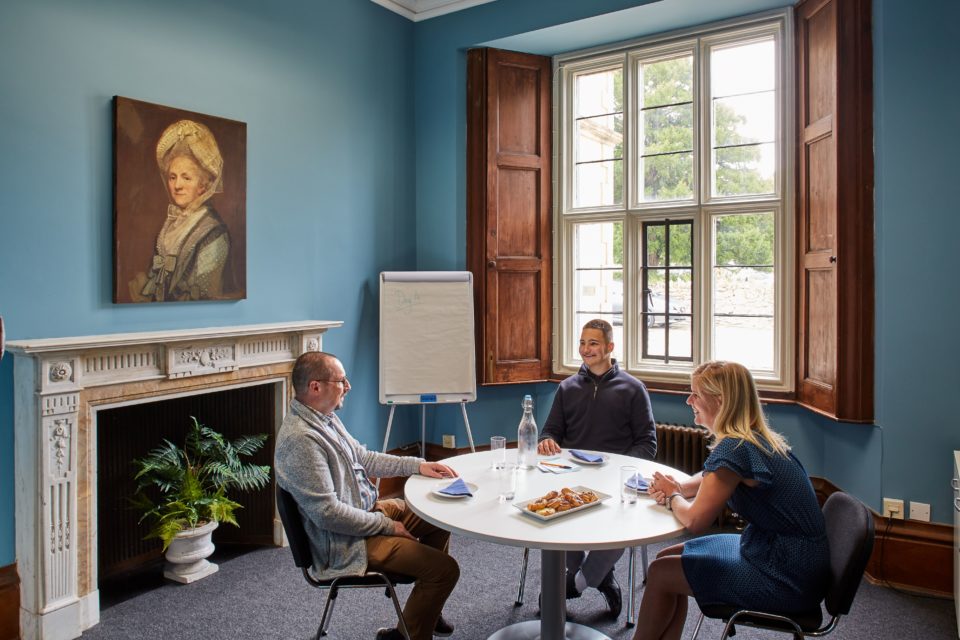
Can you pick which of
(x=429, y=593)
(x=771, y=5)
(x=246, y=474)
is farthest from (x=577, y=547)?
(x=771, y=5)

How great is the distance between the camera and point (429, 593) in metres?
2.22

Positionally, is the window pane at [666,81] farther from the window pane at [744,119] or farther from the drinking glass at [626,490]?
the drinking glass at [626,490]

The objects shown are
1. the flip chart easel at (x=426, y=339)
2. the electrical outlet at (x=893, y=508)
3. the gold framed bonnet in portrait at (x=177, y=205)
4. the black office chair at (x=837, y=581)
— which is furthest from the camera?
the flip chart easel at (x=426, y=339)

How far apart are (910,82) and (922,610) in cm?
233

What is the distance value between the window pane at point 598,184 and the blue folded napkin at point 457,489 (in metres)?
2.69

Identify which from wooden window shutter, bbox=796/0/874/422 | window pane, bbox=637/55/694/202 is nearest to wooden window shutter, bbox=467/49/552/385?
window pane, bbox=637/55/694/202

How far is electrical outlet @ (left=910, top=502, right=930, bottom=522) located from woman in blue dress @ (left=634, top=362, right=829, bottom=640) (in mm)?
1543

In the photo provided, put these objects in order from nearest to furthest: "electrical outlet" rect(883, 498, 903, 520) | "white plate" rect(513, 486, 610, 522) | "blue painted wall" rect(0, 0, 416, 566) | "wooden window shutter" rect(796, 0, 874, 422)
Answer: "white plate" rect(513, 486, 610, 522) < "blue painted wall" rect(0, 0, 416, 566) < "electrical outlet" rect(883, 498, 903, 520) < "wooden window shutter" rect(796, 0, 874, 422)

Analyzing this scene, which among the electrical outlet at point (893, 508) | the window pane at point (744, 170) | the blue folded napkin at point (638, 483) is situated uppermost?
the window pane at point (744, 170)

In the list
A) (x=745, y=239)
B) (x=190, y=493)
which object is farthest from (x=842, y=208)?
(x=190, y=493)

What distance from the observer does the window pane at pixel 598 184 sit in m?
4.43

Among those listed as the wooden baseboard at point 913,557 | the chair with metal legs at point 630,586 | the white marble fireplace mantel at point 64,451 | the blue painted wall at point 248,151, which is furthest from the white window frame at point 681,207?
the white marble fireplace mantel at point 64,451

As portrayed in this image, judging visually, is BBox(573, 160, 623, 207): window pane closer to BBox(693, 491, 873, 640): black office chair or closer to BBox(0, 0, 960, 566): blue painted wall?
BBox(0, 0, 960, 566): blue painted wall

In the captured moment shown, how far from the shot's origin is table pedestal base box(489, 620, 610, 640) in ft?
8.41
